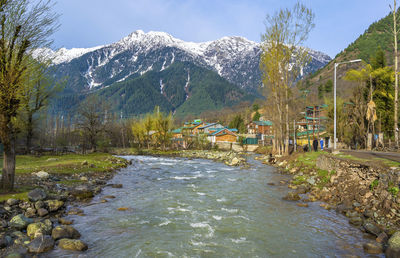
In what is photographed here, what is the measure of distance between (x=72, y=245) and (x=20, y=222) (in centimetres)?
293

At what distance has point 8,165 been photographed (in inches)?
504

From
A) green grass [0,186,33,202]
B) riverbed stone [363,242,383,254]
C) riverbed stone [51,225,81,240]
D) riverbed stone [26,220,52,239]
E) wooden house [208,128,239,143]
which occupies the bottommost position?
riverbed stone [363,242,383,254]

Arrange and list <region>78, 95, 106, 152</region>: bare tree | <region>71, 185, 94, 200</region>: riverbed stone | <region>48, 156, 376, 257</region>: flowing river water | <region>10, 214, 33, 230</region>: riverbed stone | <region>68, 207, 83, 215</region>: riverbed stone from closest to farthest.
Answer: <region>48, 156, 376, 257</region>: flowing river water → <region>10, 214, 33, 230</region>: riverbed stone → <region>68, 207, 83, 215</region>: riverbed stone → <region>71, 185, 94, 200</region>: riverbed stone → <region>78, 95, 106, 152</region>: bare tree

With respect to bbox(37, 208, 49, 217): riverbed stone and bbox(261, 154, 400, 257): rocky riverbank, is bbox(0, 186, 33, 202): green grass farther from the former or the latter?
bbox(261, 154, 400, 257): rocky riverbank

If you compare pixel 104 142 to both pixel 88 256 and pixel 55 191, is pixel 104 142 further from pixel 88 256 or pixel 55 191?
pixel 88 256

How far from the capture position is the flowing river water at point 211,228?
9422mm

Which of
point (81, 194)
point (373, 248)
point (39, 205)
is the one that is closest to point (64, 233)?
point (39, 205)

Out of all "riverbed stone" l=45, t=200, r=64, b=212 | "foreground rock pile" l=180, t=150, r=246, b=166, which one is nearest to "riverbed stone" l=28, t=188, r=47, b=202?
"riverbed stone" l=45, t=200, r=64, b=212

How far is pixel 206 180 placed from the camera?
24891 millimetres

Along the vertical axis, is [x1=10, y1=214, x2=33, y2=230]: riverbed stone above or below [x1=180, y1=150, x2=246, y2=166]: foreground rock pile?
above

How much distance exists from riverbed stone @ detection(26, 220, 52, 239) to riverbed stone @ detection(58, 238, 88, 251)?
1026 millimetres

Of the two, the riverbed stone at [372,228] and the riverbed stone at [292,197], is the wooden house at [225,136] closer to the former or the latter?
the riverbed stone at [292,197]

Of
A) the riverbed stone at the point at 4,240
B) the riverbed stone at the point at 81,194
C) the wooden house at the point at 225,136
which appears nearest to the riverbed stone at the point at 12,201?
the riverbed stone at the point at 4,240

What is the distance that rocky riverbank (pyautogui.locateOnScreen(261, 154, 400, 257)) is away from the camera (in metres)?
10.3
